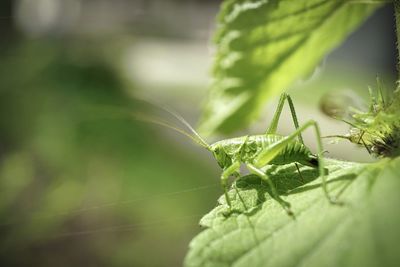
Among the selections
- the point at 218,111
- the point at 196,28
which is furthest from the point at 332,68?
the point at 218,111

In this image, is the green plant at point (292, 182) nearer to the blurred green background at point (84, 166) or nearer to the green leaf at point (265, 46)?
the green leaf at point (265, 46)

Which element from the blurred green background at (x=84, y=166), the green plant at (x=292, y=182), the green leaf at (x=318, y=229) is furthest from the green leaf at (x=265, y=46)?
the blurred green background at (x=84, y=166)

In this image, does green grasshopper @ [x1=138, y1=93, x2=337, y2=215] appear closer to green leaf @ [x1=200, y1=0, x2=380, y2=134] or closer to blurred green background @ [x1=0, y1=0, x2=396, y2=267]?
green leaf @ [x1=200, y1=0, x2=380, y2=134]

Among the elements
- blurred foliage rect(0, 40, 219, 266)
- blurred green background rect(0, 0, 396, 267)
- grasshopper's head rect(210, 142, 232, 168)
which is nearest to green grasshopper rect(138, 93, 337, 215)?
grasshopper's head rect(210, 142, 232, 168)

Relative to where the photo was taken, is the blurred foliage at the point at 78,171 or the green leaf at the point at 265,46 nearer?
the green leaf at the point at 265,46

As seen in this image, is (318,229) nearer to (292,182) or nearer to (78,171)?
(292,182)
